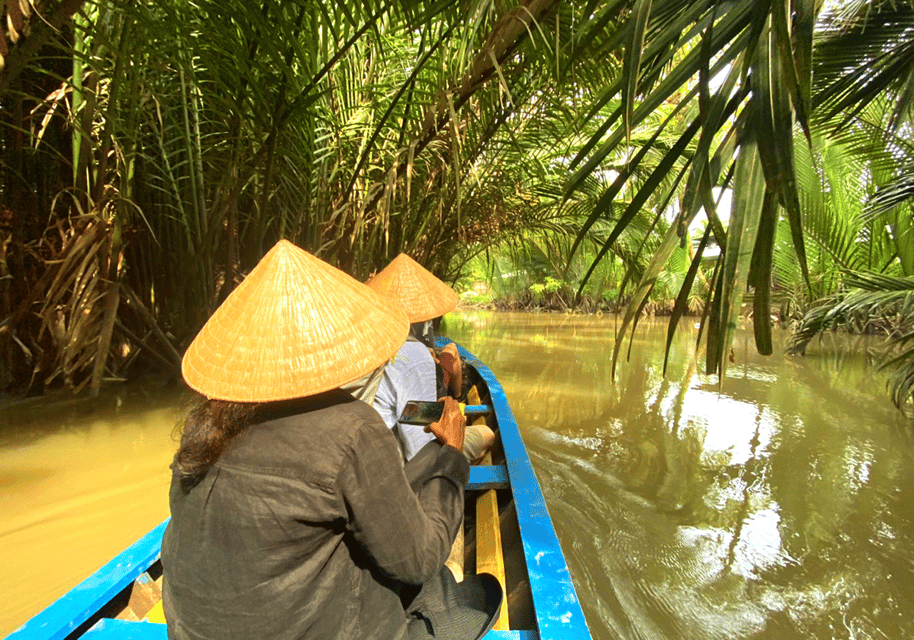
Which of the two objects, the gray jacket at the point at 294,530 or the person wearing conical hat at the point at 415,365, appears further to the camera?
the person wearing conical hat at the point at 415,365

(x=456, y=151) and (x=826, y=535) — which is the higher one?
(x=456, y=151)

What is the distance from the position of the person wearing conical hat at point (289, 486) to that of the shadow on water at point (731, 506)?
0.85m

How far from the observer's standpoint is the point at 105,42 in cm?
157

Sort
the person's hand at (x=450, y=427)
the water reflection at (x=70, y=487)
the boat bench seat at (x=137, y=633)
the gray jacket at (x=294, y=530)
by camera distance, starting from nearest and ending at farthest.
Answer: the gray jacket at (x=294, y=530), the boat bench seat at (x=137, y=633), the person's hand at (x=450, y=427), the water reflection at (x=70, y=487)

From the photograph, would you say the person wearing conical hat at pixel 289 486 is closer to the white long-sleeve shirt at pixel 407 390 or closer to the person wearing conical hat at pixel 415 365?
the person wearing conical hat at pixel 415 365

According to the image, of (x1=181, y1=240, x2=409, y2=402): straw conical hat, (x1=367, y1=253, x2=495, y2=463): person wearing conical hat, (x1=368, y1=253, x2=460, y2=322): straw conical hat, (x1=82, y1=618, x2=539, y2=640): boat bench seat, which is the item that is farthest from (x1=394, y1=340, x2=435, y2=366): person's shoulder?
(x1=82, y1=618, x2=539, y2=640): boat bench seat

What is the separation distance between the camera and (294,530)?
64cm

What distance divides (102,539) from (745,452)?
11.1 ft

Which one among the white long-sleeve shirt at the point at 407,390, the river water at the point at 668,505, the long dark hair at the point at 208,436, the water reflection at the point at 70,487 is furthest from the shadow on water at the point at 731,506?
the water reflection at the point at 70,487

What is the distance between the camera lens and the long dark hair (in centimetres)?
67

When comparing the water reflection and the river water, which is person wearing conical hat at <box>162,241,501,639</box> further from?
the water reflection

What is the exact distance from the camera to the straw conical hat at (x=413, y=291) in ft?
6.82

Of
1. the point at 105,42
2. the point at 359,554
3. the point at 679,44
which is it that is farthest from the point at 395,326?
the point at 105,42

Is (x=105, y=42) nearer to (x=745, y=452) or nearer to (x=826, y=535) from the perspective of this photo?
(x=826, y=535)
